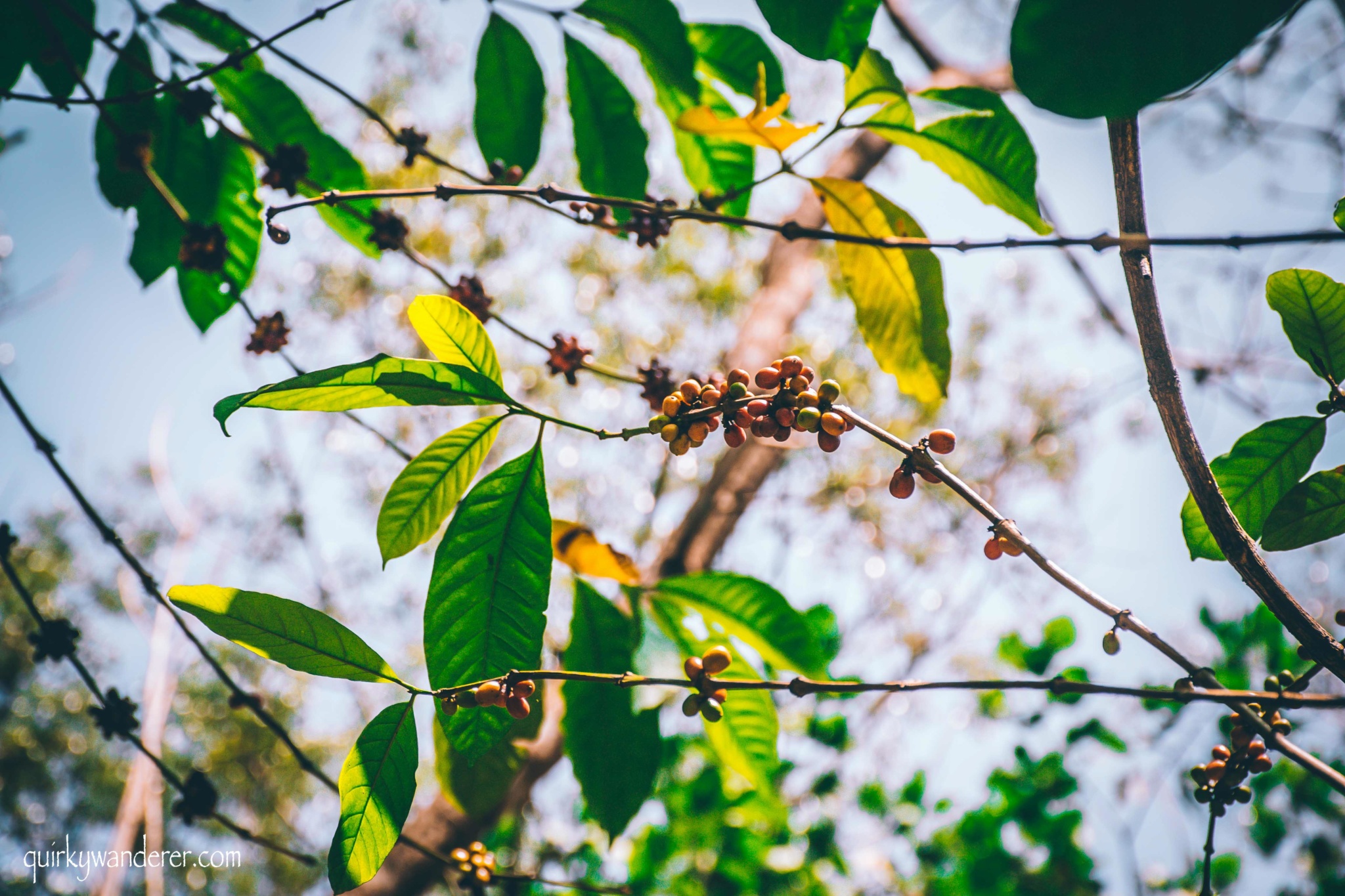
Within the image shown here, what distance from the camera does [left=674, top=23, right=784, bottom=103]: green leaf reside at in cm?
108

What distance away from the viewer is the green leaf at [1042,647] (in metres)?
1.25

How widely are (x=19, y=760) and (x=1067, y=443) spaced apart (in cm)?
1144

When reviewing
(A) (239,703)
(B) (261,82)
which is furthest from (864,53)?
(A) (239,703)

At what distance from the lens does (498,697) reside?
1.90 feet

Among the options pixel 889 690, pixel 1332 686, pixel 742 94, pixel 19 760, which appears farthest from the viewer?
pixel 19 760

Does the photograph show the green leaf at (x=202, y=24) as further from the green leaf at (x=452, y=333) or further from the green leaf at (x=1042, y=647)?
the green leaf at (x=1042, y=647)

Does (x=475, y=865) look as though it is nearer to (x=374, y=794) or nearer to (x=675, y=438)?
(x=374, y=794)

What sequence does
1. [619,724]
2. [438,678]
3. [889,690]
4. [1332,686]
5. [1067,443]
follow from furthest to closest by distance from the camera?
[1067,443], [1332,686], [619,724], [438,678], [889,690]

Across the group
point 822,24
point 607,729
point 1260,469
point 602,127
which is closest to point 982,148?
point 822,24

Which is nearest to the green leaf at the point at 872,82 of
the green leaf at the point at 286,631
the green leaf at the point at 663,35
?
the green leaf at the point at 663,35

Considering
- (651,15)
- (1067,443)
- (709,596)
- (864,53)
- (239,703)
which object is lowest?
(239,703)

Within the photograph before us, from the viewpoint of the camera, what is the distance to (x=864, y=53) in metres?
0.83

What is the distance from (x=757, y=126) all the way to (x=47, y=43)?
1066mm

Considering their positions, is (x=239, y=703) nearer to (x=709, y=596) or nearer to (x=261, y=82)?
(x=709, y=596)
